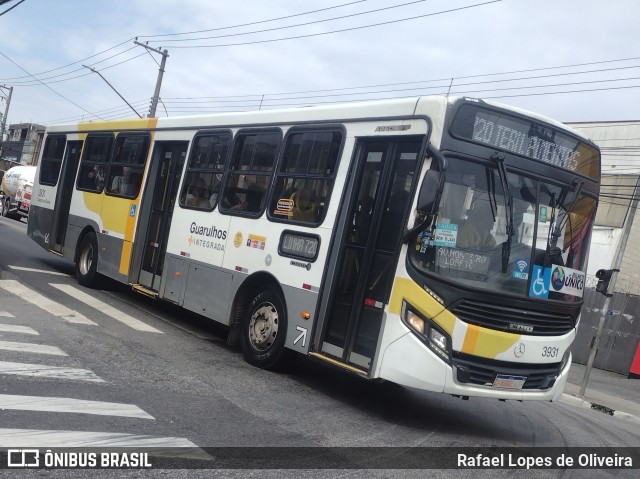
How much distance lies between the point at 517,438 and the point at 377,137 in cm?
369

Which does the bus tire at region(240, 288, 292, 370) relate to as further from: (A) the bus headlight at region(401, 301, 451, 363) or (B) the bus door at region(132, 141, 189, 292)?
(B) the bus door at region(132, 141, 189, 292)

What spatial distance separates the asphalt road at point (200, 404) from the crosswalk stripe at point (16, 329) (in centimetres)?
5

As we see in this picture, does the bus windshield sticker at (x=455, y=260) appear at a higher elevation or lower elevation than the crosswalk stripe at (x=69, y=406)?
higher

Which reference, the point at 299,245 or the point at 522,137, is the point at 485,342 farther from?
the point at 299,245

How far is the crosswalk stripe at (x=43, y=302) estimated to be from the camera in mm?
10367

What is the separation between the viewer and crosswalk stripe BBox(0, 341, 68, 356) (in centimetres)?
780

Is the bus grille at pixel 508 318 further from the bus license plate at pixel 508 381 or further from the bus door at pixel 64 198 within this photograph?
the bus door at pixel 64 198

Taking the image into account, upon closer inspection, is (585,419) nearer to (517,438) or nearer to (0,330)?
(517,438)

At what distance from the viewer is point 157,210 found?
1207 centimetres

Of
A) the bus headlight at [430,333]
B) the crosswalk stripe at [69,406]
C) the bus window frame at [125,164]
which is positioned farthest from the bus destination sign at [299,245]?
the bus window frame at [125,164]

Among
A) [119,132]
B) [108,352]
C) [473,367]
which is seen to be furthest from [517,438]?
[119,132]

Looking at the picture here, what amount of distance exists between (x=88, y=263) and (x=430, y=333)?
9.15 meters

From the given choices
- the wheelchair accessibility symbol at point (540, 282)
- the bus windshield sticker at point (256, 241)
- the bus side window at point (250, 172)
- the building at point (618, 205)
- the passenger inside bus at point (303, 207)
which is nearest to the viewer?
the wheelchair accessibility symbol at point (540, 282)

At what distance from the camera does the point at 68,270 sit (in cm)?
1666
